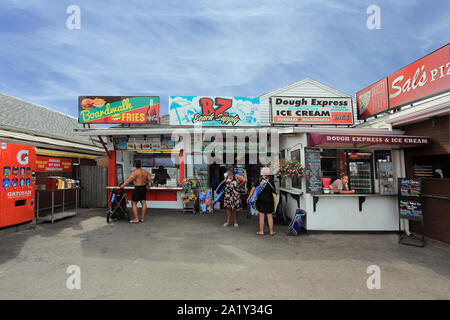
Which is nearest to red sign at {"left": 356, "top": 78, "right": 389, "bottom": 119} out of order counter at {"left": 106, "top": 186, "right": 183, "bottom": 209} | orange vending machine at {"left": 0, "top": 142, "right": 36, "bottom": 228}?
order counter at {"left": 106, "top": 186, "right": 183, "bottom": 209}

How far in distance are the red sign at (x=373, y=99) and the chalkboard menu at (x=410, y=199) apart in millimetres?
2647

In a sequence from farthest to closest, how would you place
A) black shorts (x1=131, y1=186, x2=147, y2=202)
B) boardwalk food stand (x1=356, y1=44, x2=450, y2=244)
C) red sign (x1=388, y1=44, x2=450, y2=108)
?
black shorts (x1=131, y1=186, x2=147, y2=202) < red sign (x1=388, y1=44, x2=450, y2=108) < boardwalk food stand (x1=356, y1=44, x2=450, y2=244)

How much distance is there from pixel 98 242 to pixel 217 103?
256 inches

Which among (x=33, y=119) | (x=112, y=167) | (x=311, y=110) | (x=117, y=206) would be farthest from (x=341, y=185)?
(x=33, y=119)

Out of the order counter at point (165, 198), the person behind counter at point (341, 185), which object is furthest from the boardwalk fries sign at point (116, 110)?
the person behind counter at point (341, 185)

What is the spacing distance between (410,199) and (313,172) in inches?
90.1

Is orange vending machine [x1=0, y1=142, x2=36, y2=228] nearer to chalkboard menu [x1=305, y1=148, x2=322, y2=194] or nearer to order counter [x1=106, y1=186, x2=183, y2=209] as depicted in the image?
order counter [x1=106, y1=186, x2=183, y2=209]

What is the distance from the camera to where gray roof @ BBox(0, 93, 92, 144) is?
9773mm

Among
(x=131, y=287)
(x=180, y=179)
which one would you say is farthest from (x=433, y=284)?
(x=180, y=179)

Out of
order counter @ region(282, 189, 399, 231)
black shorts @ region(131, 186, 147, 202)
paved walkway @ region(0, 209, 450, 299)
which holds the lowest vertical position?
paved walkway @ region(0, 209, 450, 299)

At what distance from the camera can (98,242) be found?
5188mm

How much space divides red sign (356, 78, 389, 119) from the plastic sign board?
3.85m

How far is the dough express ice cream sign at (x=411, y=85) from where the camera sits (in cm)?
538
